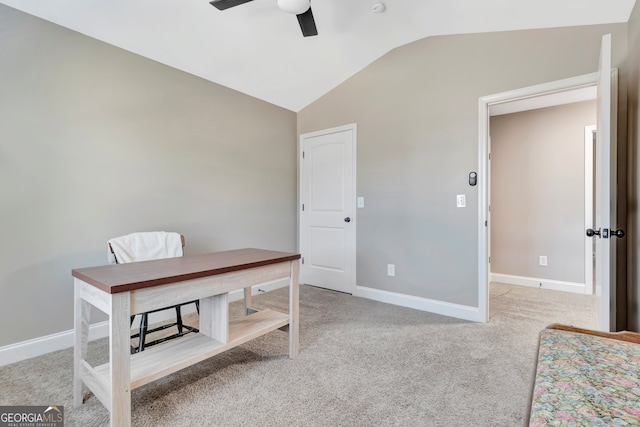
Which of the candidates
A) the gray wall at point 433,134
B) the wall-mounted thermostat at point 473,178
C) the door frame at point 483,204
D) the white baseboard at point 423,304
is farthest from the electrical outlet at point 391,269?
the wall-mounted thermostat at point 473,178

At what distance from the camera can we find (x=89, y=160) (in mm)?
2385

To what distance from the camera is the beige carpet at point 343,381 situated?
4.96 ft

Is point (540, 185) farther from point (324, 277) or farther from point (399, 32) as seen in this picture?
point (324, 277)

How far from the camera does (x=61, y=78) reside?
225 centimetres

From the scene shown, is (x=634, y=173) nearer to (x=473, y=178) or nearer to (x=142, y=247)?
(x=473, y=178)

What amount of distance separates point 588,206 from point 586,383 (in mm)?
3828

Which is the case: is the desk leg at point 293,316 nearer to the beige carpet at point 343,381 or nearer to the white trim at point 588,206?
the beige carpet at point 343,381

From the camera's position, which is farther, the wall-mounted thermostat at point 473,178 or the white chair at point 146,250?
the wall-mounted thermostat at point 473,178

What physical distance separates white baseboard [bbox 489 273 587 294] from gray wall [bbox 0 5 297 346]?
142 inches

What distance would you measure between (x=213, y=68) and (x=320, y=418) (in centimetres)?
308

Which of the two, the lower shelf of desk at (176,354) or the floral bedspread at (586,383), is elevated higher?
the floral bedspread at (586,383)

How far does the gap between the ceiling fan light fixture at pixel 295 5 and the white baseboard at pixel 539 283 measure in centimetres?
413

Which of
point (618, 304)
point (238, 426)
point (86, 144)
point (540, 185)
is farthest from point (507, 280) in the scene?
point (86, 144)

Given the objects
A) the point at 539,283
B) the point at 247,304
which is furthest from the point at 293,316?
the point at 539,283
